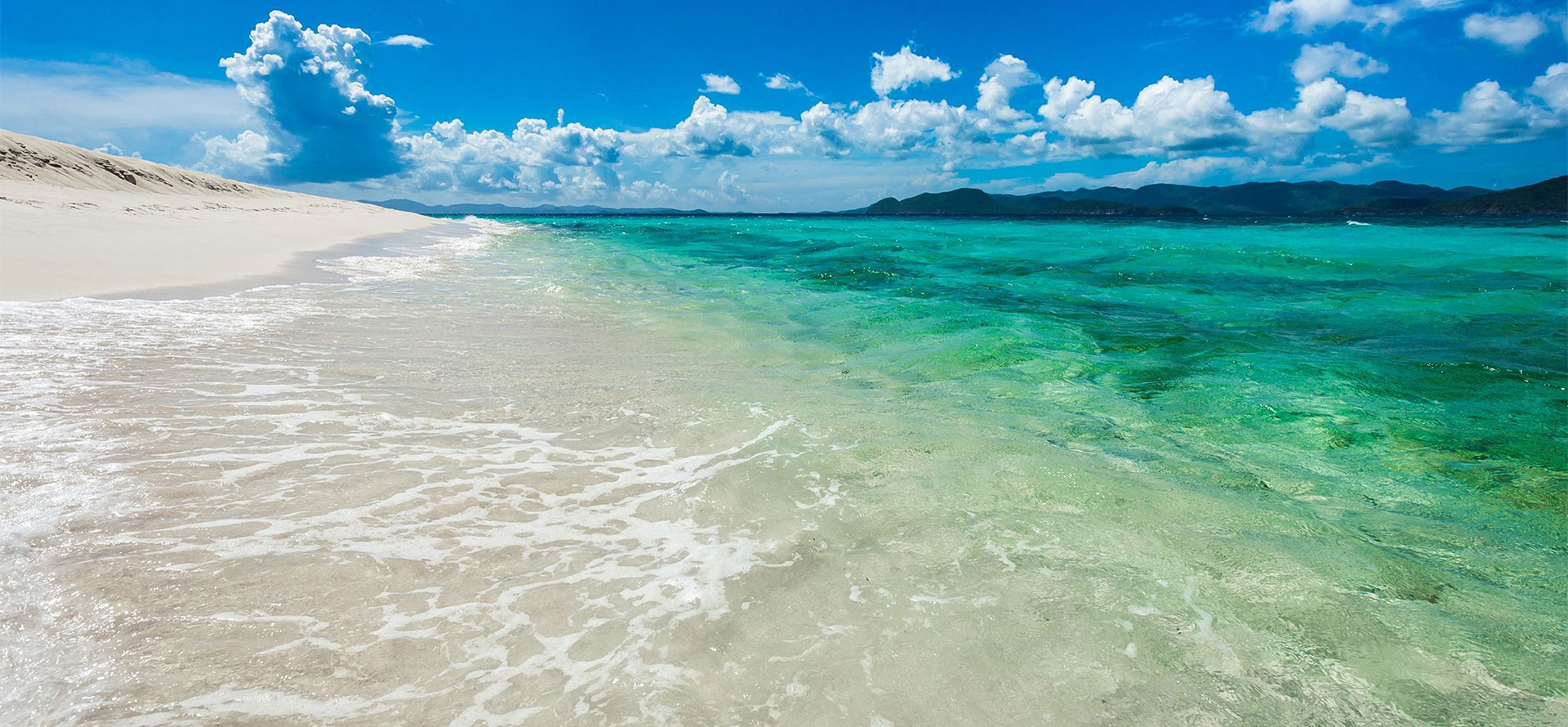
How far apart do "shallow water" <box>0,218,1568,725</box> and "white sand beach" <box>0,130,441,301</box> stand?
8.62ft

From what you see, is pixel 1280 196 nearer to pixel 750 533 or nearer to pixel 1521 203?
pixel 1521 203

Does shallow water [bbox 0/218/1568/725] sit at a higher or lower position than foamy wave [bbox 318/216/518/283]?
lower

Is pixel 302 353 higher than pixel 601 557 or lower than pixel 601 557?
higher

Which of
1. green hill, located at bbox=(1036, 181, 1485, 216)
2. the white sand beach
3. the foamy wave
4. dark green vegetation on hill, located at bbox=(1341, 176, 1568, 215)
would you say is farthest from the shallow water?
green hill, located at bbox=(1036, 181, 1485, 216)

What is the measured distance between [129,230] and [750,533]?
61.3 ft

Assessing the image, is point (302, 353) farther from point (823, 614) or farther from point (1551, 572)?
point (1551, 572)

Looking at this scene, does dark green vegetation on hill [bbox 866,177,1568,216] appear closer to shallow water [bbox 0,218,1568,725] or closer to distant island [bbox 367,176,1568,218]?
distant island [bbox 367,176,1568,218]

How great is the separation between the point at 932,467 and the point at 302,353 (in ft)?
20.4

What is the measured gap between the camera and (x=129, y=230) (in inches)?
578

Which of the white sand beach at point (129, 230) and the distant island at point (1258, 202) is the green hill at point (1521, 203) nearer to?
the distant island at point (1258, 202)

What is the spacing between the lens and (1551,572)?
11.6 feet

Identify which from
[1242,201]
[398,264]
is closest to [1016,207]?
[1242,201]

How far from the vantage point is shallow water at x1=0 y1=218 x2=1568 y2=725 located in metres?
2.46

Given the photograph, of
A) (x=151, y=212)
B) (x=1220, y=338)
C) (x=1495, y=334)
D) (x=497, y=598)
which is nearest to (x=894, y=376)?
(x=497, y=598)
